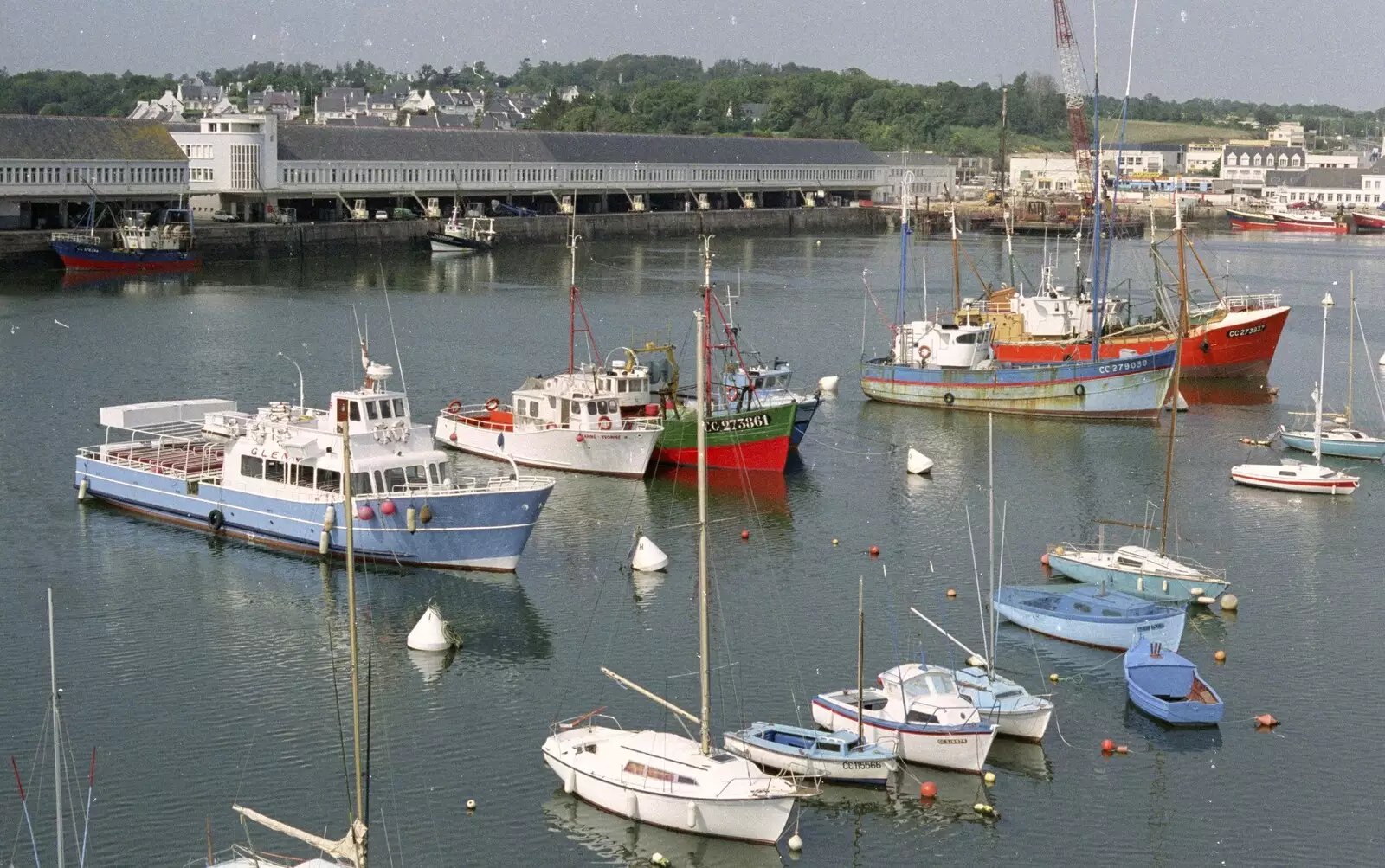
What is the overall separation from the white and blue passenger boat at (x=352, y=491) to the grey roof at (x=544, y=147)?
62.5 m

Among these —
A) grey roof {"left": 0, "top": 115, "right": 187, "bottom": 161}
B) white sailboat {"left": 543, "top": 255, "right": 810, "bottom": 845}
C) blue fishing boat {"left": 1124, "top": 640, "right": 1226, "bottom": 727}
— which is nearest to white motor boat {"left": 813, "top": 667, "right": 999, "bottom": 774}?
white sailboat {"left": 543, "top": 255, "right": 810, "bottom": 845}

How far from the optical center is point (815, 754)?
2100cm

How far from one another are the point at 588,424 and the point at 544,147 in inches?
2958

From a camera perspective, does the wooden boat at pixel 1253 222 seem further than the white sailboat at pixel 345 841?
Yes

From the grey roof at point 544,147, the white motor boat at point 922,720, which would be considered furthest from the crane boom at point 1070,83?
the white motor boat at point 922,720

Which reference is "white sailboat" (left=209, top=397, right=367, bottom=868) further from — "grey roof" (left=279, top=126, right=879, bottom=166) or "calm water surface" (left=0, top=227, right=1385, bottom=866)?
"grey roof" (left=279, top=126, right=879, bottom=166)

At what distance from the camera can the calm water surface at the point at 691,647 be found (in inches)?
812

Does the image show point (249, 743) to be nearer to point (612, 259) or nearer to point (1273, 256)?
point (612, 259)

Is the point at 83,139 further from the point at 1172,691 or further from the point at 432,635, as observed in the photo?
the point at 1172,691

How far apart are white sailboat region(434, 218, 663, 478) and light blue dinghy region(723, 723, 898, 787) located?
15.8 meters

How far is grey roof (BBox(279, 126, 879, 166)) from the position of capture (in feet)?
316

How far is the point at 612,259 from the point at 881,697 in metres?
69.9

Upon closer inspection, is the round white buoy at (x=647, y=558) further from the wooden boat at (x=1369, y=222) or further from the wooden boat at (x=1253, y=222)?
the wooden boat at (x=1369, y=222)

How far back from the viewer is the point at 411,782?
2170cm
